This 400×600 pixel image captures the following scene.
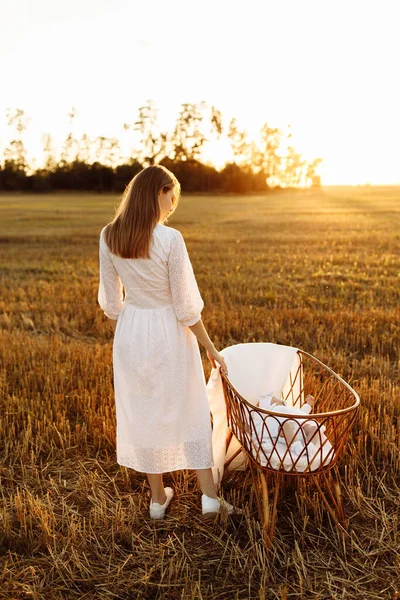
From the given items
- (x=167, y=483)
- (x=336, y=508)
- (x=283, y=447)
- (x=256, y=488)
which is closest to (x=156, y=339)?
(x=283, y=447)

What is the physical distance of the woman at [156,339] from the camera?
2.81 metres

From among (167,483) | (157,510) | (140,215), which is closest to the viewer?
(140,215)

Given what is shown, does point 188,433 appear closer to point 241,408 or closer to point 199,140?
point 241,408

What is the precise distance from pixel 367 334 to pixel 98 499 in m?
4.40

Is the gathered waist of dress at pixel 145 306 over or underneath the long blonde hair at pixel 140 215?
underneath

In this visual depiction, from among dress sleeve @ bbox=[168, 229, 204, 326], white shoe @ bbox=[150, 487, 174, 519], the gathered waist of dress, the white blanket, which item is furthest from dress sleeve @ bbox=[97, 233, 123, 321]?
white shoe @ bbox=[150, 487, 174, 519]

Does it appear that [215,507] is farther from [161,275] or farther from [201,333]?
[161,275]

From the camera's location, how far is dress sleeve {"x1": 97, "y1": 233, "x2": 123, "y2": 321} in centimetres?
301

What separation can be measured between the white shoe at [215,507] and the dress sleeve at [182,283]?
109 centimetres

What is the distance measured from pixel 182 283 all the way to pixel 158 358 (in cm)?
43

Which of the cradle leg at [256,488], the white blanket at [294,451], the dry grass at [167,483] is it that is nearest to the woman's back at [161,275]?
the white blanket at [294,451]

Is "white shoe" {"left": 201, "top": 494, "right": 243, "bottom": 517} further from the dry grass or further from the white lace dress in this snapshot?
the white lace dress

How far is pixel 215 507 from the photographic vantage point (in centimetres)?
311

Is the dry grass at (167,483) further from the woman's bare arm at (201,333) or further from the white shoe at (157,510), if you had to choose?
the woman's bare arm at (201,333)
